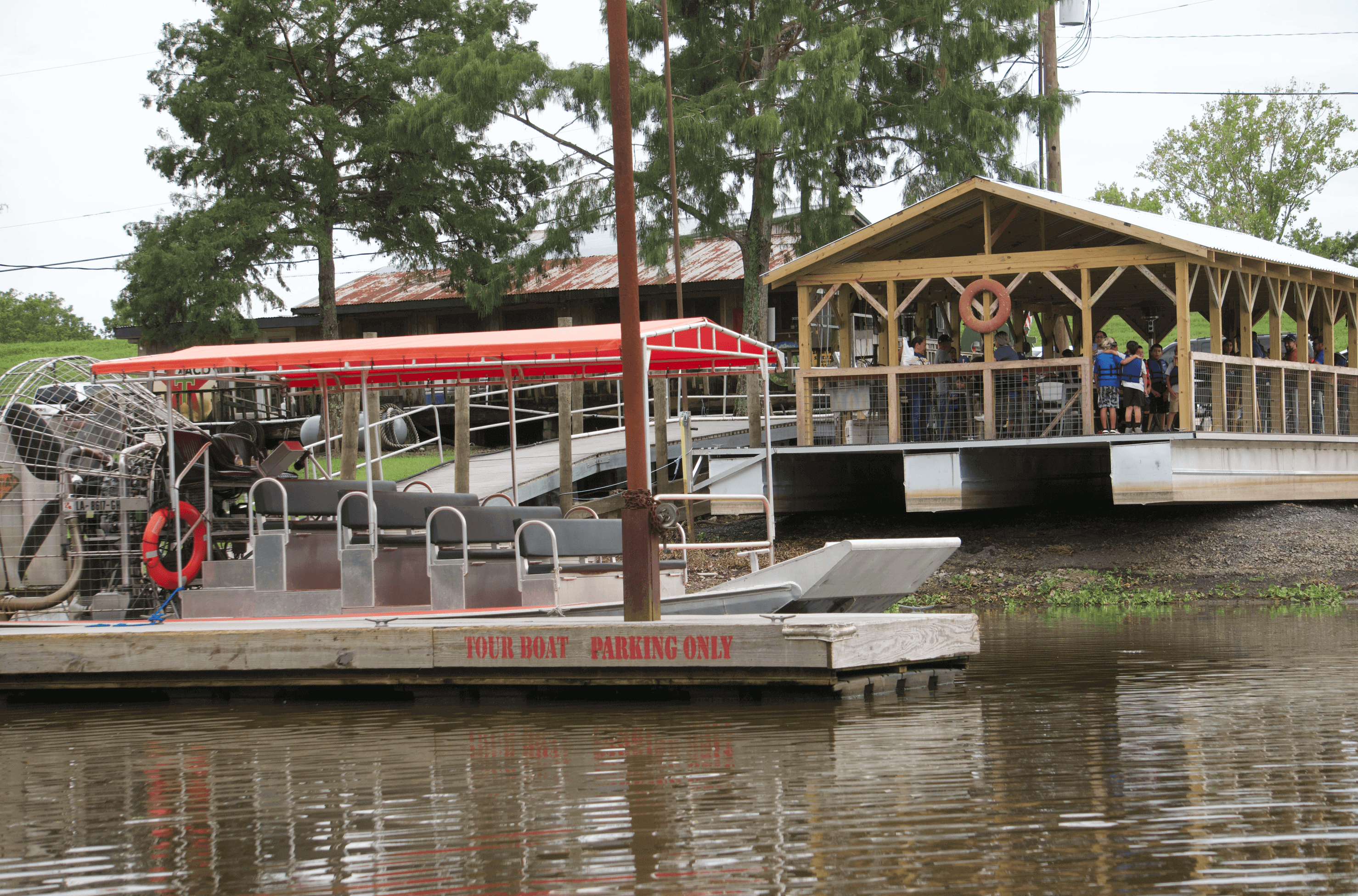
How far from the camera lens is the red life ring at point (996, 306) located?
61.2 ft

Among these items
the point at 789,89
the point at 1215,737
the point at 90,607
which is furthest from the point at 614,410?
the point at 1215,737

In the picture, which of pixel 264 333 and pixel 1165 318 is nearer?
pixel 1165 318

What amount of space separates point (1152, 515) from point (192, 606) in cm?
1361

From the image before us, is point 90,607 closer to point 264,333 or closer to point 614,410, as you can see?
point 614,410

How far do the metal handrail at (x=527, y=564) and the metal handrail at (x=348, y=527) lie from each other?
113 centimetres

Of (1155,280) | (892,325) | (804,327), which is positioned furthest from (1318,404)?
(804,327)

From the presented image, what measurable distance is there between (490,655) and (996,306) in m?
11.2

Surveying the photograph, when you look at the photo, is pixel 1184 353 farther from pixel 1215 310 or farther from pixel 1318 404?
pixel 1318 404

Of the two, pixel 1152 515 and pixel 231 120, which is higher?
pixel 231 120

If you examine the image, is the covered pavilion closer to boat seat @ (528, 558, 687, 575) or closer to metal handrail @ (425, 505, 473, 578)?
boat seat @ (528, 558, 687, 575)

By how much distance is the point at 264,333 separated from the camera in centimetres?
3541

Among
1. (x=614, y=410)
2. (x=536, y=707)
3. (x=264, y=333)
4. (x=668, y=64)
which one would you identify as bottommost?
(x=536, y=707)

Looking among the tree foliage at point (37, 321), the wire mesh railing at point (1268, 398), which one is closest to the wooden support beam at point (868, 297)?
the wire mesh railing at point (1268, 398)

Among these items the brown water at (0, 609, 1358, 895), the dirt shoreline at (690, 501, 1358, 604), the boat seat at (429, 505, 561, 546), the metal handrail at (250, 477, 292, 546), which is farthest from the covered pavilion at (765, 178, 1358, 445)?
the metal handrail at (250, 477, 292, 546)
